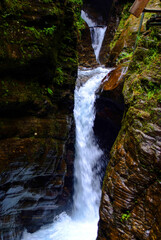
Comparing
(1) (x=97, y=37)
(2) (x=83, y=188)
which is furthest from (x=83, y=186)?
(1) (x=97, y=37)

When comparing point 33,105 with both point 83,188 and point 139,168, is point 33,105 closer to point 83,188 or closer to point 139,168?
point 139,168

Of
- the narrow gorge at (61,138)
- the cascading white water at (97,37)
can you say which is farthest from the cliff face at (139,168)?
the cascading white water at (97,37)

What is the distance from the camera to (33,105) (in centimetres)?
412

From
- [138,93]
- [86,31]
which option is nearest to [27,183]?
[138,93]

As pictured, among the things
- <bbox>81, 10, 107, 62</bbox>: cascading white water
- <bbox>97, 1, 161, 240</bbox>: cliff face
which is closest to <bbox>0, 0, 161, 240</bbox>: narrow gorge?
<bbox>97, 1, 161, 240</bbox>: cliff face

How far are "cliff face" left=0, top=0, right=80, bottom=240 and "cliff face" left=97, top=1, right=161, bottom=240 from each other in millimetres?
1919

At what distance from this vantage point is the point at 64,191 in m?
5.87

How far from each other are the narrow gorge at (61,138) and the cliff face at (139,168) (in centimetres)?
2

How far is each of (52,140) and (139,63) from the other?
10.6 ft

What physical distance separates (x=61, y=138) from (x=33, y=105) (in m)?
1.37

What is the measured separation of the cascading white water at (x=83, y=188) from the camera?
534cm

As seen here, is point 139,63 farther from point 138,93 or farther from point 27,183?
point 27,183

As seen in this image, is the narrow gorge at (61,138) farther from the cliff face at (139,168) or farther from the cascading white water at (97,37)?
the cascading white water at (97,37)

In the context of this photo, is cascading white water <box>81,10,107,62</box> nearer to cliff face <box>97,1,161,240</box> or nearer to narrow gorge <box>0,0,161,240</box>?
narrow gorge <box>0,0,161,240</box>
